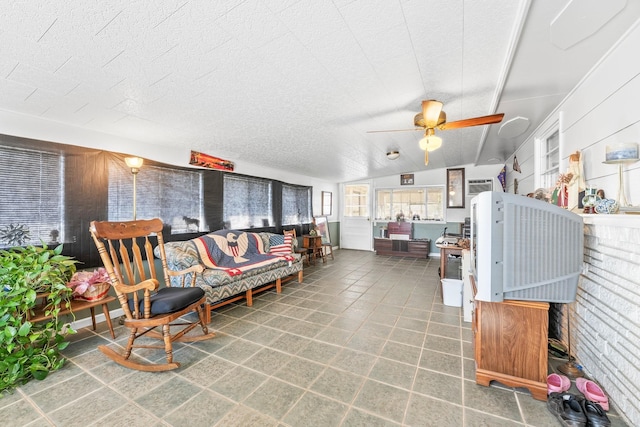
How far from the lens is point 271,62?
5.93 feet

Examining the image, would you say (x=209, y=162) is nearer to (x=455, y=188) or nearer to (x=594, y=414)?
(x=594, y=414)

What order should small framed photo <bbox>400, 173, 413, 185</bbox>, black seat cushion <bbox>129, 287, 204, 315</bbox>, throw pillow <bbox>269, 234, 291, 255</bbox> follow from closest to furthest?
black seat cushion <bbox>129, 287, 204, 315</bbox>
throw pillow <bbox>269, 234, 291, 255</bbox>
small framed photo <bbox>400, 173, 413, 185</bbox>

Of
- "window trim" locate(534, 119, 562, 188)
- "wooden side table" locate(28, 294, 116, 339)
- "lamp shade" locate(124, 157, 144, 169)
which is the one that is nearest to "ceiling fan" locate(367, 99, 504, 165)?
"window trim" locate(534, 119, 562, 188)

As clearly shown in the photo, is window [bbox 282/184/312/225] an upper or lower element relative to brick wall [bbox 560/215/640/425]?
upper

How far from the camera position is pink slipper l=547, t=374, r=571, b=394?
5.65 ft

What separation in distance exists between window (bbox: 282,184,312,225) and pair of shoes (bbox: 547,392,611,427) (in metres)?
4.99

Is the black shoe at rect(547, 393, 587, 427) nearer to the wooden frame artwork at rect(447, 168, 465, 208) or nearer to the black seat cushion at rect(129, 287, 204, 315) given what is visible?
the black seat cushion at rect(129, 287, 204, 315)

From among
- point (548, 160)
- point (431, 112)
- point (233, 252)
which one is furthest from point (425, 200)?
point (233, 252)

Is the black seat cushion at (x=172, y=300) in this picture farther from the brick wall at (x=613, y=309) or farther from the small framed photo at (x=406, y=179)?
the small framed photo at (x=406, y=179)

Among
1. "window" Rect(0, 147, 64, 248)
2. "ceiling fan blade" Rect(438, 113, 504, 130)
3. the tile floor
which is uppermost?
"ceiling fan blade" Rect(438, 113, 504, 130)

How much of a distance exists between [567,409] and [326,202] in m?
6.69

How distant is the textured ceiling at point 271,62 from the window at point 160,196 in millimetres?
492

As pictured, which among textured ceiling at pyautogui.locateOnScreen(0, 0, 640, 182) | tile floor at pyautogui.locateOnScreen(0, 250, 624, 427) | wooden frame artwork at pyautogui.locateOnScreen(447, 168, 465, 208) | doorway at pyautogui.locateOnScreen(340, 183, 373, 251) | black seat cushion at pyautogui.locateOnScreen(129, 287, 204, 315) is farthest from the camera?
doorway at pyautogui.locateOnScreen(340, 183, 373, 251)

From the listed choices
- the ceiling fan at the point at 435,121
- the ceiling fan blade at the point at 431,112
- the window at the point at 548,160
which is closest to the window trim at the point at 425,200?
the window at the point at 548,160
